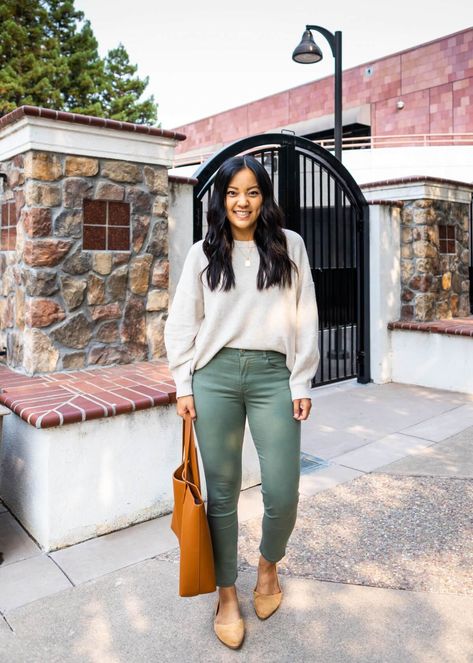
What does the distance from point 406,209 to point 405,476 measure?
12.7ft

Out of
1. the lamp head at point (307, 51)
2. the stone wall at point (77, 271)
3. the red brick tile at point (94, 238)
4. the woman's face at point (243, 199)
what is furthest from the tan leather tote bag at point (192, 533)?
the lamp head at point (307, 51)

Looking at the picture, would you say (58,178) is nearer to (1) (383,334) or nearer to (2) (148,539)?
(2) (148,539)

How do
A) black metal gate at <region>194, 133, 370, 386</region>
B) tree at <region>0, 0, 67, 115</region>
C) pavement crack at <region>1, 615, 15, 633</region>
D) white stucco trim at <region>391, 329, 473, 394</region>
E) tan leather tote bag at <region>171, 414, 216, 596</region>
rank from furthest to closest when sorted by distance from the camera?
tree at <region>0, 0, 67, 115</region> → white stucco trim at <region>391, 329, 473, 394</region> → black metal gate at <region>194, 133, 370, 386</region> → pavement crack at <region>1, 615, 15, 633</region> → tan leather tote bag at <region>171, 414, 216, 596</region>

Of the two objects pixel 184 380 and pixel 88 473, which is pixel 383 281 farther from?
pixel 184 380

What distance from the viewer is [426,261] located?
6816mm

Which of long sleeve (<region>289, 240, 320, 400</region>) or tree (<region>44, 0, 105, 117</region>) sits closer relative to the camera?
long sleeve (<region>289, 240, 320, 400</region>)

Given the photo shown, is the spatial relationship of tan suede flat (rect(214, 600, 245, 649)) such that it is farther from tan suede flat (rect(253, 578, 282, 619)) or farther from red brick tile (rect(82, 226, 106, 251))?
red brick tile (rect(82, 226, 106, 251))

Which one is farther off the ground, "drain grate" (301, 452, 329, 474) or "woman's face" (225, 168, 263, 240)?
"woman's face" (225, 168, 263, 240)

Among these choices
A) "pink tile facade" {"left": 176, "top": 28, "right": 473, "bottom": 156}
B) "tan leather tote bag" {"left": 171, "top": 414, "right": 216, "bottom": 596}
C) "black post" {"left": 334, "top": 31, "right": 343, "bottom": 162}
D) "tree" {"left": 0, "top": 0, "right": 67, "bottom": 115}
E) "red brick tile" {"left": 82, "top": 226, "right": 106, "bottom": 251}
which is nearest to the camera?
"tan leather tote bag" {"left": 171, "top": 414, "right": 216, "bottom": 596}

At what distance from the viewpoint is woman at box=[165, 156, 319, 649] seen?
2.21m

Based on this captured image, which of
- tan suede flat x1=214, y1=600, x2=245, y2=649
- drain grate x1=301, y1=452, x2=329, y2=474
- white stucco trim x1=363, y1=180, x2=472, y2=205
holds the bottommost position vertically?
tan suede flat x1=214, y1=600, x2=245, y2=649

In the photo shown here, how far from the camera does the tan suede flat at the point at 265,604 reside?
239cm

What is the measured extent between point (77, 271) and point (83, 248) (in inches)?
6.5

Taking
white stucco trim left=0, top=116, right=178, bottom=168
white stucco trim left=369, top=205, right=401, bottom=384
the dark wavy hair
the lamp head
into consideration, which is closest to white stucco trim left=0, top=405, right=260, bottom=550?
the dark wavy hair
